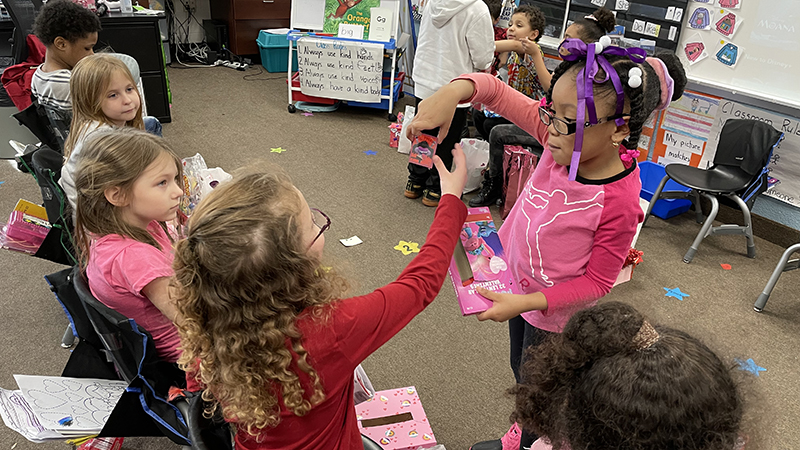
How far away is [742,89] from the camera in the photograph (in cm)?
314

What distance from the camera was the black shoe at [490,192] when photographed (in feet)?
11.5

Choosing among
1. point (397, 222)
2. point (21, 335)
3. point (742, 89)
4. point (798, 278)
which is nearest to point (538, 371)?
point (21, 335)

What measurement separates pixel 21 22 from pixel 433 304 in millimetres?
2639

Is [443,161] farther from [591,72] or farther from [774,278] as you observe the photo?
[591,72]

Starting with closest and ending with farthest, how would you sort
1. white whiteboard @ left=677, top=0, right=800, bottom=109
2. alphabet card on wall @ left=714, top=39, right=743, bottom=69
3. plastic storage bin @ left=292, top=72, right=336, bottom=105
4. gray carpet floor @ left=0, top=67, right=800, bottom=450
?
gray carpet floor @ left=0, top=67, right=800, bottom=450
white whiteboard @ left=677, top=0, right=800, bottom=109
alphabet card on wall @ left=714, top=39, right=743, bottom=69
plastic storage bin @ left=292, top=72, right=336, bottom=105

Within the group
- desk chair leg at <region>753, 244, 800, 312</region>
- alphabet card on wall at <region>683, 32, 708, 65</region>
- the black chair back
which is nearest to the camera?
desk chair leg at <region>753, 244, 800, 312</region>

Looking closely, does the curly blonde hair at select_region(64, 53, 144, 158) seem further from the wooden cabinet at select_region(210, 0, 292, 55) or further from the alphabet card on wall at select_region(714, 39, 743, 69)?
the wooden cabinet at select_region(210, 0, 292, 55)

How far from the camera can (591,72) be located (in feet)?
3.62

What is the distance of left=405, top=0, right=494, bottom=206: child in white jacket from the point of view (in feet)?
10.1

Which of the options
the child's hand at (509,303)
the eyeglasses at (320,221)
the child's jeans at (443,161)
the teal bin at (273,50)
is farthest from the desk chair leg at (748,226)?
the teal bin at (273,50)

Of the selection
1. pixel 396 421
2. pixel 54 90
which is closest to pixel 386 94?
pixel 54 90

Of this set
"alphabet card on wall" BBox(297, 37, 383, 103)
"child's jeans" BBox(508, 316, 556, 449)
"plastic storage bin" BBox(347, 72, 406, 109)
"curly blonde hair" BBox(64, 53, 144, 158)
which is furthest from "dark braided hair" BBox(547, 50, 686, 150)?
"plastic storage bin" BBox(347, 72, 406, 109)

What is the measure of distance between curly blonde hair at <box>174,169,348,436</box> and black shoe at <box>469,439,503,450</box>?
3.12 feet

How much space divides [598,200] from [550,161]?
0.17 meters
